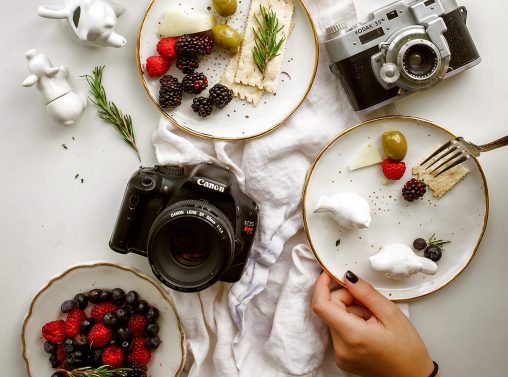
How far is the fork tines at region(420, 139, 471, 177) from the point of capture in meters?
1.03

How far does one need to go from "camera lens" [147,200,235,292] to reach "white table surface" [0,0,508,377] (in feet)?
0.65

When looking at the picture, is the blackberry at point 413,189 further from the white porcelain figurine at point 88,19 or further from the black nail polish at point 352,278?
the white porcelain figurine at point 88,19

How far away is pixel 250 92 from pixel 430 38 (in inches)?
14.4

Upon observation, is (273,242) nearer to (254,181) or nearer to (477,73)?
(254,181)

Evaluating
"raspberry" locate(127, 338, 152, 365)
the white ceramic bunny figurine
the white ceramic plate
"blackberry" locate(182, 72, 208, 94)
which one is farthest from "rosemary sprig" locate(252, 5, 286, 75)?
"raspberry" locate(127, 338, 152, 365)

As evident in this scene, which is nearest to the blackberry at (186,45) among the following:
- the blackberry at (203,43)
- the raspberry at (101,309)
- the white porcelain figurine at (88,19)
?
the blackberry at (203,43)

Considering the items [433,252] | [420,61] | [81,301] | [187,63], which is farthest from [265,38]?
[81,301]

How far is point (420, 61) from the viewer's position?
39.3 inches

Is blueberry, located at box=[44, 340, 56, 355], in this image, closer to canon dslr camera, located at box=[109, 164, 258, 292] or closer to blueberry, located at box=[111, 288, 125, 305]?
blueberry, located at box=[111, 288, 125, 305]

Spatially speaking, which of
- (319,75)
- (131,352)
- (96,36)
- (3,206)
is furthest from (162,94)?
(131,352)

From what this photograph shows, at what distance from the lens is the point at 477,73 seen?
1080 millimetres

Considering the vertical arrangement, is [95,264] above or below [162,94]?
below

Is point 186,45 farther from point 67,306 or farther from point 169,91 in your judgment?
point 67,306

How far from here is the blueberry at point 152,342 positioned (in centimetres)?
109
